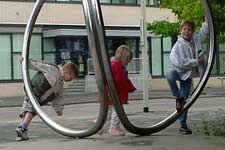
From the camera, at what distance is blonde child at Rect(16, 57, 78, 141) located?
1016cm

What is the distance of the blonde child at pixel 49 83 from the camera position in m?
10.2

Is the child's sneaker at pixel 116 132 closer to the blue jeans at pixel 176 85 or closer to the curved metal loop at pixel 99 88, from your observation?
the curved metal loop at pixel 99 88

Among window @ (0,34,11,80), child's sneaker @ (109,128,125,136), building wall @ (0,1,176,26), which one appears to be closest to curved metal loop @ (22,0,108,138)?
child's sneaker @ (109,128,125,136)

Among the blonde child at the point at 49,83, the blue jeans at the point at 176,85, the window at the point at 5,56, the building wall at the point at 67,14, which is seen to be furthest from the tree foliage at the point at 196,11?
the window at the point at 5,56

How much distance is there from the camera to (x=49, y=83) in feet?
33.7

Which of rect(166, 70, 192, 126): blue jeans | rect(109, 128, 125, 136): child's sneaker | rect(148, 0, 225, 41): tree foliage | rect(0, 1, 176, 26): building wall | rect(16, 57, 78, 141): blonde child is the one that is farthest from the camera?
rect(0, 1, 176, 26): building wall

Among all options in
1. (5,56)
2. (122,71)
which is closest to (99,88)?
(122,71)

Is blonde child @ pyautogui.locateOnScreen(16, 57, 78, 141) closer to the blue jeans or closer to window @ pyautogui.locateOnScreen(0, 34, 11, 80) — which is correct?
the blue jeans

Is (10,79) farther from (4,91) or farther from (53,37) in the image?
(53,37)

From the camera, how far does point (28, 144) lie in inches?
375

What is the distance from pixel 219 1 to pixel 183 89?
2.52 meters

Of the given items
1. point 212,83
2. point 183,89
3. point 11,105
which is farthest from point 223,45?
point 212,83

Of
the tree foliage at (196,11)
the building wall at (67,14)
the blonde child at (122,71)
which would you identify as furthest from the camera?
the building wall at (67,14)

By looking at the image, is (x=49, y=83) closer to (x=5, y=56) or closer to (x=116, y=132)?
(x=116, y=132)
